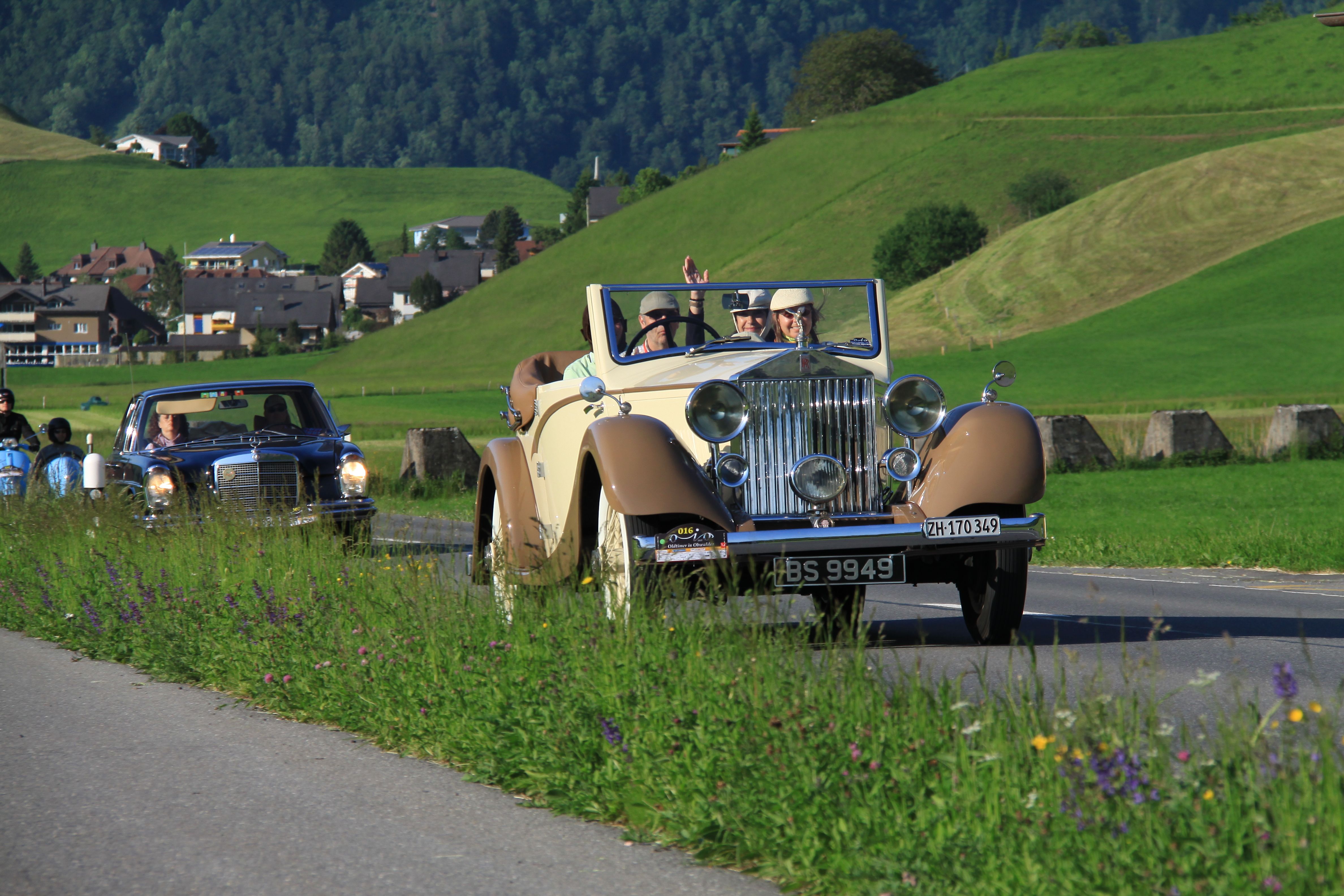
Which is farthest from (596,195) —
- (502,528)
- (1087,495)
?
(502,528)

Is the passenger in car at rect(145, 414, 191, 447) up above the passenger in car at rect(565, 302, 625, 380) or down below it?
below

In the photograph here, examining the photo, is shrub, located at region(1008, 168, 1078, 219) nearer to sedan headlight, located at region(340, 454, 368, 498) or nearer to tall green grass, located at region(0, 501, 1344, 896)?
sedan headlight, located at region(340, 454, 368, 498)

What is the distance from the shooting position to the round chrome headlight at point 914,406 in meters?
8.50

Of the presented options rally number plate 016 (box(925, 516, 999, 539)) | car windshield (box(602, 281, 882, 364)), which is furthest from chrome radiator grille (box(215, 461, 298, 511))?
rally number plate 016 (box(925, 516, 999, 539))

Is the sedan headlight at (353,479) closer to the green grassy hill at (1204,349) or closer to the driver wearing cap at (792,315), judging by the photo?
the driver wearing cap at (792,315)

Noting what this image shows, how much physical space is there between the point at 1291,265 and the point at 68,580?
6654 centimetres

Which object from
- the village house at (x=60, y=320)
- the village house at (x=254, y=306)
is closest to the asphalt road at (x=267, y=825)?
the village house at (x=60, y=320)

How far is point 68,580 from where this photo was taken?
34.4 feet

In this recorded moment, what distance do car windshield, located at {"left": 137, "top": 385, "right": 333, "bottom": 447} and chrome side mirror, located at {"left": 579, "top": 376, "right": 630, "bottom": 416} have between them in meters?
6.87

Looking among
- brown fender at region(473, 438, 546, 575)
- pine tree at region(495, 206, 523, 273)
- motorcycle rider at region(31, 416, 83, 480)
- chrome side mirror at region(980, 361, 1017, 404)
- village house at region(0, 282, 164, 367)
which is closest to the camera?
chrome side mirror at region(980, 361, 1017, 404)

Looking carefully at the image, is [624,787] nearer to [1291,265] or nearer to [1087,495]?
A: [1087,495]

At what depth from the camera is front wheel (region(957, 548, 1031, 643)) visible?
834cm

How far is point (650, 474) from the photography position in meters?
7.71

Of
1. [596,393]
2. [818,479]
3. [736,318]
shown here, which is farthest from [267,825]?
[736,318]
